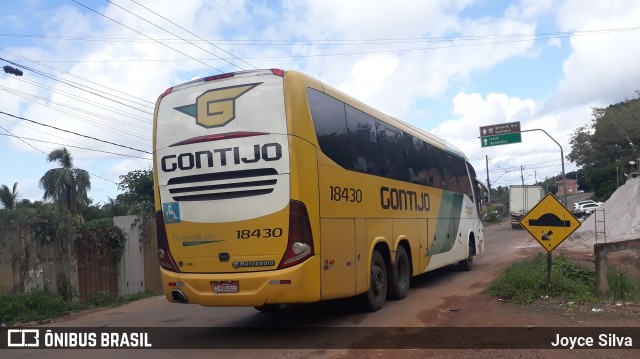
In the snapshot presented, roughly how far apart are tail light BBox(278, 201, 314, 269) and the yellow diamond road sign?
16.3 ft

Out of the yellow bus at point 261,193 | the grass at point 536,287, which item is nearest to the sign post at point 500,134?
the grass at point 536,287

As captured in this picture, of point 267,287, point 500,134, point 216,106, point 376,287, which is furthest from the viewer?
point 500,134

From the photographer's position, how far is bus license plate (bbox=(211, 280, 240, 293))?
7.65m

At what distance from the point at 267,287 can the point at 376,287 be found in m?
2.89

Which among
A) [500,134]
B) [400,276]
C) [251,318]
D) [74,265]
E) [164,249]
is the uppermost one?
[500,134]

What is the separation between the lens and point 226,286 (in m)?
7.71

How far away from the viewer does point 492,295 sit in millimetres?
10742

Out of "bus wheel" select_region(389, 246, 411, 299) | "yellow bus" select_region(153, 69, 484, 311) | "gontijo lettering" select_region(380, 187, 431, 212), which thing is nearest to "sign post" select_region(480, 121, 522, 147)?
"gontijo lettering" select_region(380, 187, 431, 212)

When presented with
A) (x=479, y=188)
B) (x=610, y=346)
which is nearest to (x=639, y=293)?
(x=610, y=346)

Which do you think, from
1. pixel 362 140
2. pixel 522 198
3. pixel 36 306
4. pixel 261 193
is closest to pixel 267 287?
pixel 261 193

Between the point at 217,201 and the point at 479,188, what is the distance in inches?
507

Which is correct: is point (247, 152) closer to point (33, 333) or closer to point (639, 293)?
point (33, 333)

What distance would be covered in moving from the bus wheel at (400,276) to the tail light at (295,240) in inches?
136

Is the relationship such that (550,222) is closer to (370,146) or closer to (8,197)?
(370,146)
